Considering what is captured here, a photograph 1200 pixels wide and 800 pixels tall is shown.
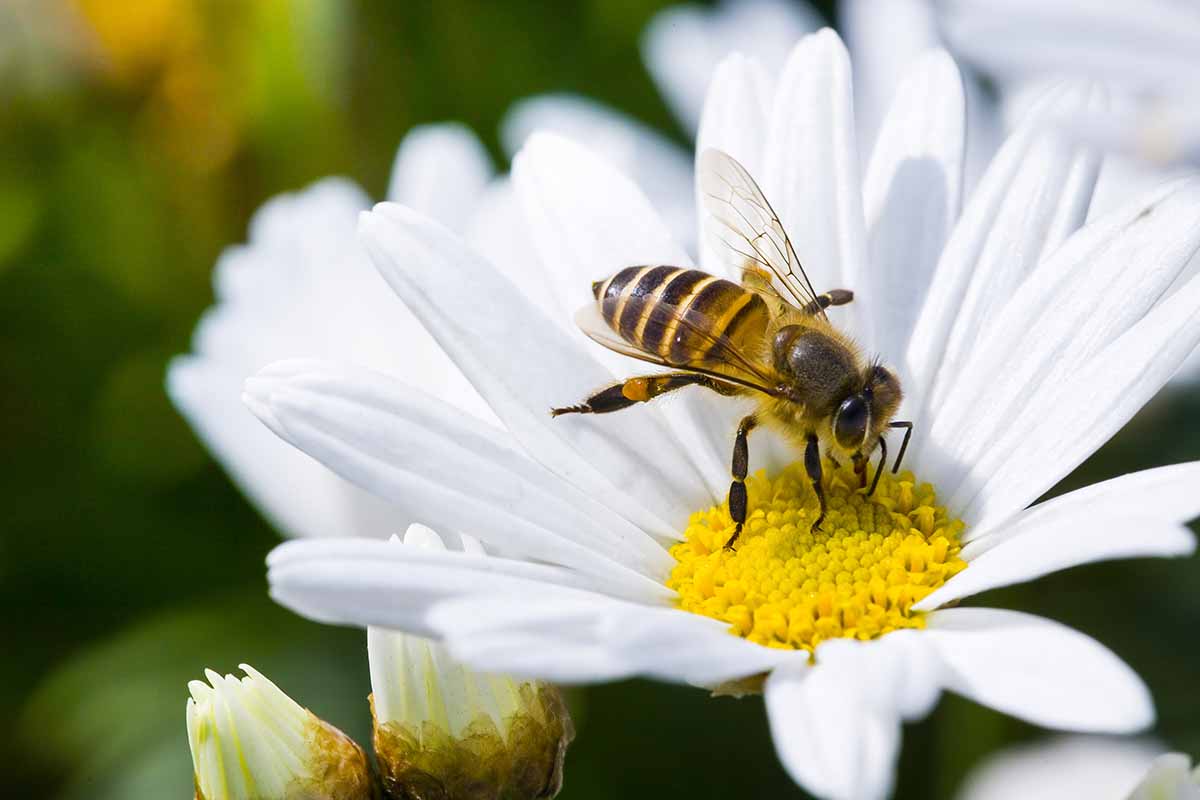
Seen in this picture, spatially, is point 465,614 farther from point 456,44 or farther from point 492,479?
point 456,44

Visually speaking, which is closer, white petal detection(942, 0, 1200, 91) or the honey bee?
white petal detection(942, 0, 1200, 91)

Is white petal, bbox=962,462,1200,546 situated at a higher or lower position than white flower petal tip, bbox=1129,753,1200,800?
higher

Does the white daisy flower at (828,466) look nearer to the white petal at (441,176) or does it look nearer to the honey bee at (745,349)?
the honey bee at (745,349)

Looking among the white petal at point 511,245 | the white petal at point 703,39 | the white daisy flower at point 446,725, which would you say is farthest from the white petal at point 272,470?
the white petal at point 703,39

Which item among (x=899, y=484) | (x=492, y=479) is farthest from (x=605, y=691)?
→ (x=492, y=479)

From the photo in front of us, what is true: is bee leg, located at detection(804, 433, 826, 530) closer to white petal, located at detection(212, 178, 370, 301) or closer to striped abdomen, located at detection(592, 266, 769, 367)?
striped abdomen, located at detection(592, 266, 769, 367)

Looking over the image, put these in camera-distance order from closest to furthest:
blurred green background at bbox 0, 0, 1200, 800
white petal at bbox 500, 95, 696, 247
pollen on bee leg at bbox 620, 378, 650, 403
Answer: pollen on bee leg at bbox 620, 378, 650, 403, blurred green background at bbox 0, 0, 1200, 800, white petal at bbox 500, 95, 696, 247

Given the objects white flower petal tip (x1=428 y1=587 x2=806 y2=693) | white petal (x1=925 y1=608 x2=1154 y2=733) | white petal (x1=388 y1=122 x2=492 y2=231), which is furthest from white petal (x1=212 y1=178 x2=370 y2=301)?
white petal (x1=925 y1=608 x2=1154 y2=733)
